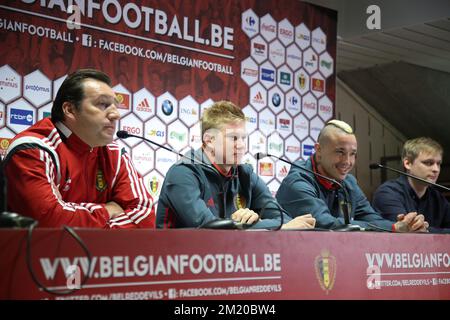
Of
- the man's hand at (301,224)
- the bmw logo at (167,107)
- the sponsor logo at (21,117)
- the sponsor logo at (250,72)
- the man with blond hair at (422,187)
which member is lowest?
the man's hand at (301,224)

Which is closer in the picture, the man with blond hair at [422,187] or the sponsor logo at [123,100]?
the man with blond hair at [422,187]

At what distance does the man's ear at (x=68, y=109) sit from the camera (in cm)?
246

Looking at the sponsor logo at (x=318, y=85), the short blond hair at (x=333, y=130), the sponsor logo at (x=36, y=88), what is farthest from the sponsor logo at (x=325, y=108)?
the sponsor logo at (x=36, y=88)

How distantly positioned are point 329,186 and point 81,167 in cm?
130

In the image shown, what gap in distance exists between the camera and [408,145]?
13.1 feet

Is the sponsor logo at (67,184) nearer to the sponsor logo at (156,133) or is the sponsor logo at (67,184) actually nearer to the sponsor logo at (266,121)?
the sponsor logo at (156,133)

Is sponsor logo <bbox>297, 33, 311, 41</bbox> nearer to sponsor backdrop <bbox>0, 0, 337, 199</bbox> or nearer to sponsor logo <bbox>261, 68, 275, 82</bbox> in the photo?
sponsor backdrop <bbox>0, 0, 337, 199</bbox>

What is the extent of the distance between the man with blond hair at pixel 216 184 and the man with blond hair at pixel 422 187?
1116 millimetres

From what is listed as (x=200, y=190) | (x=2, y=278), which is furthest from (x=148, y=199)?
(x=2, y=278)

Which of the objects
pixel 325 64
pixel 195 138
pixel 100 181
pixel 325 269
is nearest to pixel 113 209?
pixel 100 181

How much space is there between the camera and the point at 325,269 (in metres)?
1.80

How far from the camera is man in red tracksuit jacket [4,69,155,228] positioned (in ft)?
7.27
